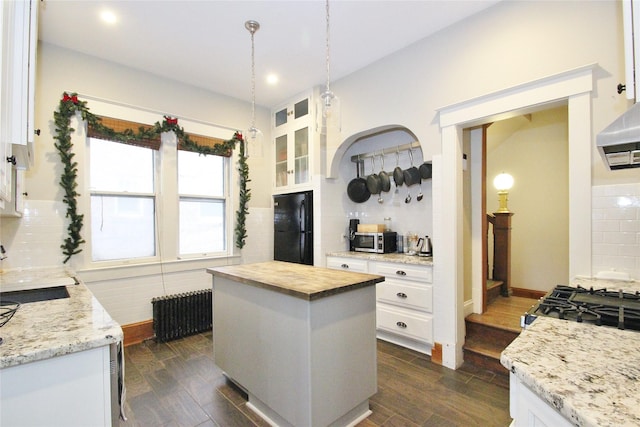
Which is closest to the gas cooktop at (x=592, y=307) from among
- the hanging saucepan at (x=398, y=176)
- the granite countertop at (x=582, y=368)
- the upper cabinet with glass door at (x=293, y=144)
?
the granite countertop at (x=582, y=368)

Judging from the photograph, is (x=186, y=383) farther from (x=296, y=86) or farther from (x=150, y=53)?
(x=296, y=86)

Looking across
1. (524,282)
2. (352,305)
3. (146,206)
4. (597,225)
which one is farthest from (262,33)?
(524,282)

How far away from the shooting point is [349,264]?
3.49 metres

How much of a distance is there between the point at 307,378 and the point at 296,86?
10.9 feet

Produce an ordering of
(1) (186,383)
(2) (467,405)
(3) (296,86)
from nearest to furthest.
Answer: (2) (467,405), (1) (186,383), (3) (296,86)

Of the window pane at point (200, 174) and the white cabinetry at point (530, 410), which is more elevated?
the window pane at point (200, 174)

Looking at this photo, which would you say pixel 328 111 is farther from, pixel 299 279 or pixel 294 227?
pixel 294 227

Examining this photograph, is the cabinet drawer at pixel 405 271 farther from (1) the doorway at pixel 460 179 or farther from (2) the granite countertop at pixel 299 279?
(2) the granite countertop at pixel 299 279

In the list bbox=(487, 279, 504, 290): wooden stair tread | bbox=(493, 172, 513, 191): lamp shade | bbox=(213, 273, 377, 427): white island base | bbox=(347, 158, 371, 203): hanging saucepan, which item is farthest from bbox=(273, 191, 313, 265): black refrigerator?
bbox=(493, 172, 513, 191): lamp shade

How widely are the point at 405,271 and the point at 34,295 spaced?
2832mm

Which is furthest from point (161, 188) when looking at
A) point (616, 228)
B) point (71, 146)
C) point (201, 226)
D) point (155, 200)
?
point (616, 228)

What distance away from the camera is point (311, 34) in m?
2.73

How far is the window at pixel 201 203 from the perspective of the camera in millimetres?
3693

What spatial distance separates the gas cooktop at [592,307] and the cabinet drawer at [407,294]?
1247 millimetres
